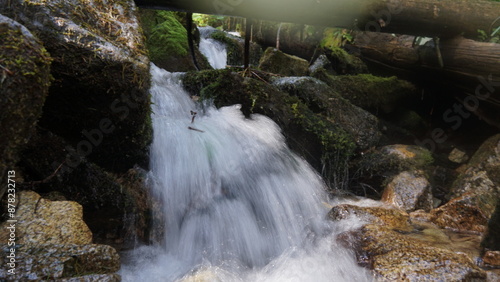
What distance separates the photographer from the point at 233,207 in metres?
3.66

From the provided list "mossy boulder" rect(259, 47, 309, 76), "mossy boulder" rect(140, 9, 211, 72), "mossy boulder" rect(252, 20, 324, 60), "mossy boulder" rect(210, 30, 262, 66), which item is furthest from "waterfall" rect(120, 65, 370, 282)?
"mossy boulder" rect(252, 20, 324, 60)

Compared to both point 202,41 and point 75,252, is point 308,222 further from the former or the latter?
point 202,41

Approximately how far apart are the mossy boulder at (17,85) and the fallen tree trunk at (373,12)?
106 inches

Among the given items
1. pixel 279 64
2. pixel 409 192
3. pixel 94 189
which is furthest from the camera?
pixel 279 64

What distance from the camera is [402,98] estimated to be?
6582 mm

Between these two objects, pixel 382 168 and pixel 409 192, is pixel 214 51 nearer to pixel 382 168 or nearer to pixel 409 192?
pixel 382 168

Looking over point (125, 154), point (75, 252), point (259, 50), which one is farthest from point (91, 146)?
point (259, 50)

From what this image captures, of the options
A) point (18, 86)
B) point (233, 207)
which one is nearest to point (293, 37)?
point (233, 207)

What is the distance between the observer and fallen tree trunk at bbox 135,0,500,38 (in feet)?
14.8

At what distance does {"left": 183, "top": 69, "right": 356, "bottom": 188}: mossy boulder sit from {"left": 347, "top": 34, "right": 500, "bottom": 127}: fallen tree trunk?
7.67 feet

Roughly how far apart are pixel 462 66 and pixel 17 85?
234 inches

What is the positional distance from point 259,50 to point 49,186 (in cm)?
771

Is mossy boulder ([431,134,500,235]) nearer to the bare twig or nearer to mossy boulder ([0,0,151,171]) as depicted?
mossy boulder ([0,0,151,171])

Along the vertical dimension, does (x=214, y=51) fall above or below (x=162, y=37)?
below
